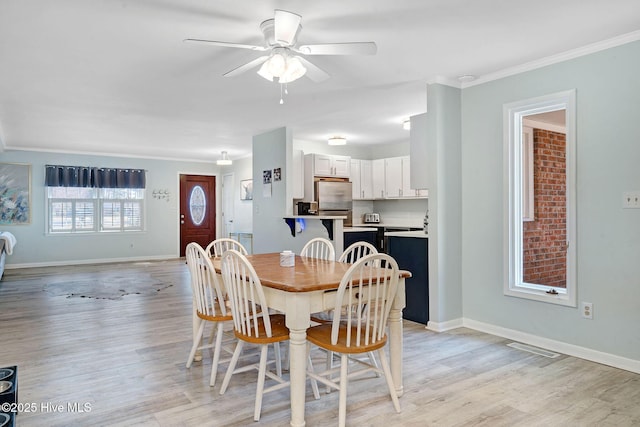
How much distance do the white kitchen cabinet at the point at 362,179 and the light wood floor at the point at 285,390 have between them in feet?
12.3

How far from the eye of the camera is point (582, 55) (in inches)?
128

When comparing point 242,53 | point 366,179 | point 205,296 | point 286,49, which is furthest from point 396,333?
point 366,179

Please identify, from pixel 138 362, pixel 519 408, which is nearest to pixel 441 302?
pixel 519 408

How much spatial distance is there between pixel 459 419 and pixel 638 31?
2840 mm

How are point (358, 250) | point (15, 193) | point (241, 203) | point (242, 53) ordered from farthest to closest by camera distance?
point (241, 203), point (15, 193), point (242, 53), point (358, 250)

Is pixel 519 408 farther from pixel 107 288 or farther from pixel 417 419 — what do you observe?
pixel 107 288

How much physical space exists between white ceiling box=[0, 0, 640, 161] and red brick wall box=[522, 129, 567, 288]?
1.51 metres

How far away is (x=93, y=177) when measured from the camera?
29.3ft

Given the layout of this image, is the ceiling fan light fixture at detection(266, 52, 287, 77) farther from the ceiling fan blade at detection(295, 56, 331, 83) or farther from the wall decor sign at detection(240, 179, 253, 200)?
the wall decor sign at detection(240, 179, 253, 200)

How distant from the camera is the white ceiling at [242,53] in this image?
102 inches

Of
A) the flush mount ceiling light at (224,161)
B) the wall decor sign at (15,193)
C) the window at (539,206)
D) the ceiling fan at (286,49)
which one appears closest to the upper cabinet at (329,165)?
the flush mount ceiling light at (224,161)

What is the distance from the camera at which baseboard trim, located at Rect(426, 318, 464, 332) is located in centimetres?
399

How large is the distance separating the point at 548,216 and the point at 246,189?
6554 millimetres

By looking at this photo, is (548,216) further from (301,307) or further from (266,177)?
(266,177)
